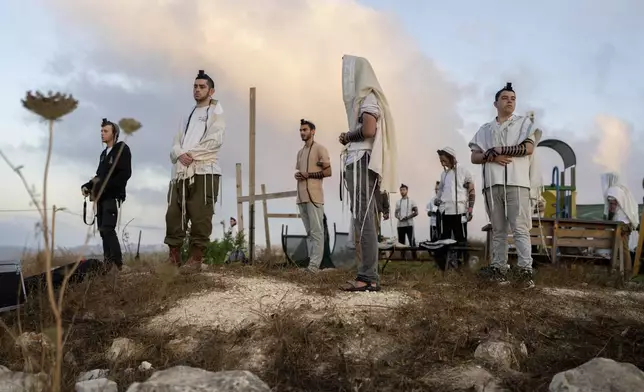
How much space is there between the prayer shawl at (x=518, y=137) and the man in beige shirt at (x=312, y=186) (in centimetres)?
222

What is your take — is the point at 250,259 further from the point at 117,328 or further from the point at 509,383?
the point at 509,383

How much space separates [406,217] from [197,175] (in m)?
8.90

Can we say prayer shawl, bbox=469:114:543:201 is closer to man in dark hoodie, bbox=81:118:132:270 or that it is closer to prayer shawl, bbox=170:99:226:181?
prayer shawl, bbox=170:99:226:181

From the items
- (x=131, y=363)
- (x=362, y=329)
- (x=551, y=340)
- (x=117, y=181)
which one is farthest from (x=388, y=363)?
(x=117, y=181)

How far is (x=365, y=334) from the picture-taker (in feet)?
15.2

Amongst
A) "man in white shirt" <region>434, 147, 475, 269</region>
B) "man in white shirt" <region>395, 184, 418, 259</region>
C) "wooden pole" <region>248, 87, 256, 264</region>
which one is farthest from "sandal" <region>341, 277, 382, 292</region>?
"man in white shirt" <region>395, 184, 418, 259</region>

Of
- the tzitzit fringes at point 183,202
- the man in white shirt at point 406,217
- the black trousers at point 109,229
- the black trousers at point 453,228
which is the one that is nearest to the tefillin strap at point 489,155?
the tzitzit fringes at point 183,202

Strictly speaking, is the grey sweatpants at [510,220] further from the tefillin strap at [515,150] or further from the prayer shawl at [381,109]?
the prayer shawl at [381,109]

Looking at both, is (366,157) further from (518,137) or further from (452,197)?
(452,197)

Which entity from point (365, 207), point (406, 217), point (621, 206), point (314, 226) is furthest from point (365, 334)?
point (406, 217)

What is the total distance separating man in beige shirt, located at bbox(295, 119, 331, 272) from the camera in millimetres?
7965

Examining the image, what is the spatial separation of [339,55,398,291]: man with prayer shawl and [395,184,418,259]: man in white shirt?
9517mm

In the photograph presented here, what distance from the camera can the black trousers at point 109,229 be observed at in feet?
23.2

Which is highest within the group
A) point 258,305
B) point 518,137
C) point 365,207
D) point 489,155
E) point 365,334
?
point 518,137
